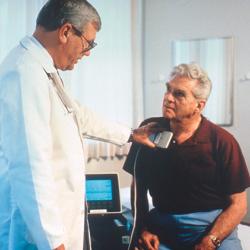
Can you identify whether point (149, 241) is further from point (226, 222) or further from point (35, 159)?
point (35, 159)

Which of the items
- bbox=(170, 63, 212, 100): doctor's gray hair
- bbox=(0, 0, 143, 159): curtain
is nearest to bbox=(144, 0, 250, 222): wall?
bbox=(0, 0, 143, 159): curtain

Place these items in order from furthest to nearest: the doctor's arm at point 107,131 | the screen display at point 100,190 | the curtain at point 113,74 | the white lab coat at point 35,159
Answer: the curtain at point 113,74
the screen display at point 100,190
the doctor's arm at point 107,131
the white lab coat at point 35,159

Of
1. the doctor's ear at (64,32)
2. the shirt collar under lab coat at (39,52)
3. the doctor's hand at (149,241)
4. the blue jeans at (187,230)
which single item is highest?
the doctor's ear at (64,32)

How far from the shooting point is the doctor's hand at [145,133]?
165 centimetres

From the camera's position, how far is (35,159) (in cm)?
102

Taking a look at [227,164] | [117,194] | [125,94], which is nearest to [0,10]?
[125,94]

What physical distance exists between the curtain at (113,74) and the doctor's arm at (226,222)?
150cm

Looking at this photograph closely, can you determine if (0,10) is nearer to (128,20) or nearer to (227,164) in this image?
(128,20)

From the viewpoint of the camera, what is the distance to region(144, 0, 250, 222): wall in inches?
118

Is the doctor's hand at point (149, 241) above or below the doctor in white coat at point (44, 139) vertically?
below

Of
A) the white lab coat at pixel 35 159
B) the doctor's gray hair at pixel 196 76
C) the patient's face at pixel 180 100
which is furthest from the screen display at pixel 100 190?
the white lab coat at pixel 35 159

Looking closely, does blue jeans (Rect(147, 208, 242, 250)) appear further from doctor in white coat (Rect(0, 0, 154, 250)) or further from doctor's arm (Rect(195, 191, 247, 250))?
doctor in white coat (Rect(0, 0, 154, 250))

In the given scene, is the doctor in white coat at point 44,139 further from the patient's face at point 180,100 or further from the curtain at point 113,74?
the curtain at point 113,74

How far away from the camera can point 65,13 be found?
1.13 meters
